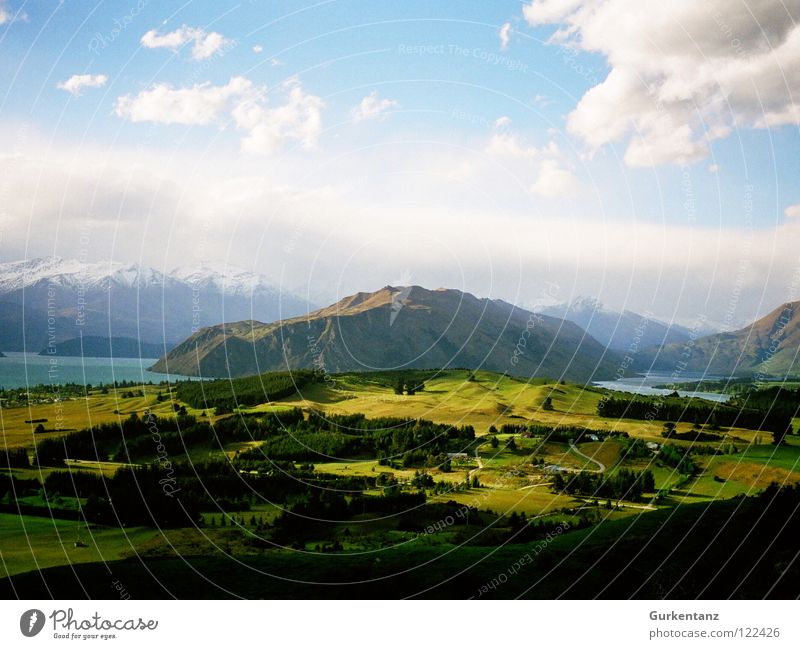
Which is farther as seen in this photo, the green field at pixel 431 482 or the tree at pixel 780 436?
the tree at pixel 780 436

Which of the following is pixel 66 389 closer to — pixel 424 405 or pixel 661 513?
pixel 424 405

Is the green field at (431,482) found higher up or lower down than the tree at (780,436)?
lower down
